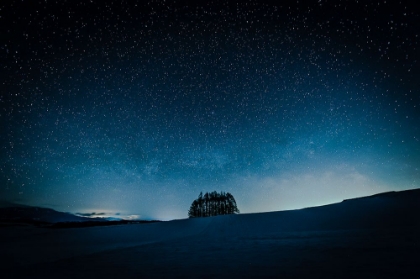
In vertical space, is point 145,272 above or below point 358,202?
below

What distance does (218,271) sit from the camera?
3244mm

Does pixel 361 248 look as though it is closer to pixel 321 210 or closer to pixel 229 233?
pixel 229 233

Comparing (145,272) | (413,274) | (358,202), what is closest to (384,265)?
(413,274)

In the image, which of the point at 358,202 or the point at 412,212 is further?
the point at 358,202

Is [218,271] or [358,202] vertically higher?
[358,202]

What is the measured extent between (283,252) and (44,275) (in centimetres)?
370

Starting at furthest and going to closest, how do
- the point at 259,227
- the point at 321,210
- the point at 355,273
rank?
the point at 321,210 → the point at 259,227 → the point at 355,273

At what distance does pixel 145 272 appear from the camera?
11.2 feet

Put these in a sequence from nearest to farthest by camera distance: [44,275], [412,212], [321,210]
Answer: [44,275]
[412,212]
[321,210]

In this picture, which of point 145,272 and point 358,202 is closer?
point 145,272

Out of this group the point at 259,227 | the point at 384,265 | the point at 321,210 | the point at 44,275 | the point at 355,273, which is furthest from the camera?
the point at 321,210

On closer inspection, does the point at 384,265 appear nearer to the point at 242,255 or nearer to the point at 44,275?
the point at 242,255

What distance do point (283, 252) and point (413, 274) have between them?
1.99 m

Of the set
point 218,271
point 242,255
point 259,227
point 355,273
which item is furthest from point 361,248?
point 259,227
